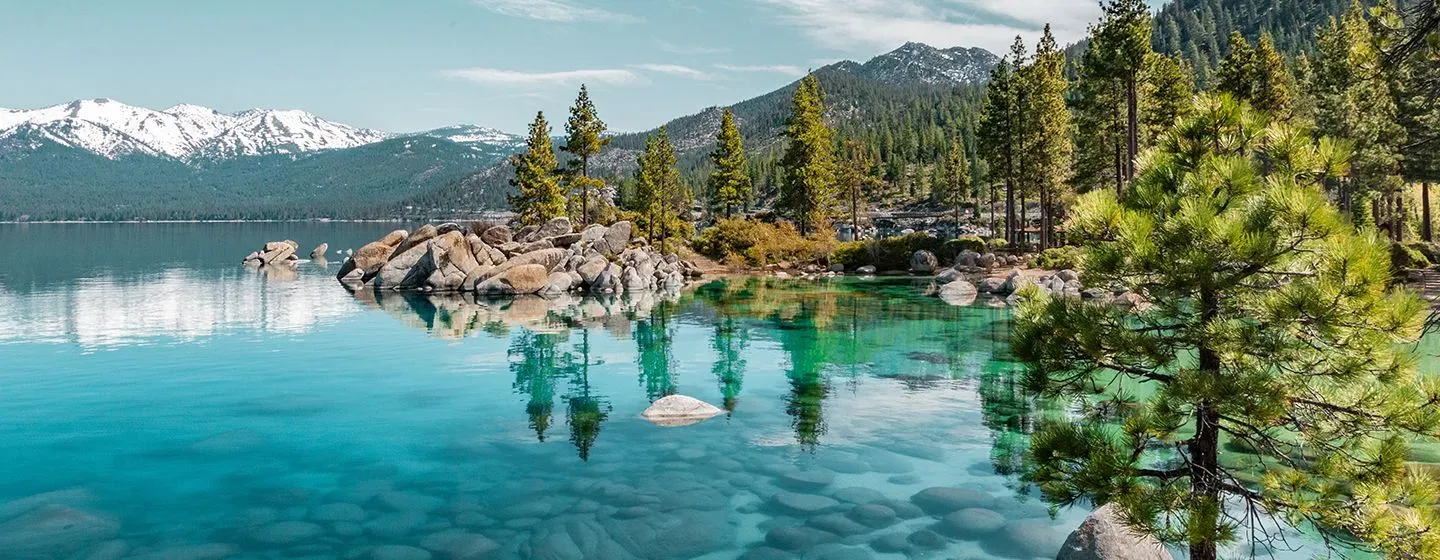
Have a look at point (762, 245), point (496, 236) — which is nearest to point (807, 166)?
point (762, 245)

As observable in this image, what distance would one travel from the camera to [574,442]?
1939 cm

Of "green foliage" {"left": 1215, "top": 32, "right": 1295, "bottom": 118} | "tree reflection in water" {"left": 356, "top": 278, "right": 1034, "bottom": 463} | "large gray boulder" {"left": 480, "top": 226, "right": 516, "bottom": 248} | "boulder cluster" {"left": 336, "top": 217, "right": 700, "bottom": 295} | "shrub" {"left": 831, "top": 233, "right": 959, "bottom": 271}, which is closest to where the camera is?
"tree reflection in water" {"left": 356, "top": 278, "right": 1034, "bottom": 463}

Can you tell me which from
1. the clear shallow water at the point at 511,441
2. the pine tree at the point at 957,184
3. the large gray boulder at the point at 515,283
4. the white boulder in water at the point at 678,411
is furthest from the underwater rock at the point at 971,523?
the pine tree at the point at 957,184

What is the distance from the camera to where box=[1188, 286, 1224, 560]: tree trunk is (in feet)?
23.9

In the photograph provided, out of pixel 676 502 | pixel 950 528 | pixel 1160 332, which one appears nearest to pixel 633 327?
pixel 676 502

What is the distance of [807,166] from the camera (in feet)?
266

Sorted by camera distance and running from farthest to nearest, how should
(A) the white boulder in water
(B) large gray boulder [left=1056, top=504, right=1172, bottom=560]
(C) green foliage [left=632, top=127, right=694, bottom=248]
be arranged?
(C) green foliage [left=632, top=127, right=694, bottom=248]
(A) the white boulder in water
(B) large gray boulder [left=1056, top=504, right=1172, bottom=560]

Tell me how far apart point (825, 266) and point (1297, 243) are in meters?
67.1

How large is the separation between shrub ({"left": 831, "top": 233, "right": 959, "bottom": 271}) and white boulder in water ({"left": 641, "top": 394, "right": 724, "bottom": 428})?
49462 millimetres

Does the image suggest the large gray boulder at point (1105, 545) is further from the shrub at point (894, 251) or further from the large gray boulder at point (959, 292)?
the shrub at point (894, 251)

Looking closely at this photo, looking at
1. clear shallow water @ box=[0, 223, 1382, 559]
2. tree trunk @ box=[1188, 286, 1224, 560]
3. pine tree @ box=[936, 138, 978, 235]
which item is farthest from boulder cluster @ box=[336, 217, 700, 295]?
pine tree @ box=[936, 138, 978, 235]

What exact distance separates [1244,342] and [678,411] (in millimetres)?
15866

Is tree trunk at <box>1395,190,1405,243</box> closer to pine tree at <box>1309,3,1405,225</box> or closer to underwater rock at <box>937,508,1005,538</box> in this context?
pine tree at <box>1309,3,1405,225</box>

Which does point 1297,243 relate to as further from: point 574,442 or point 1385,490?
point 574,442
